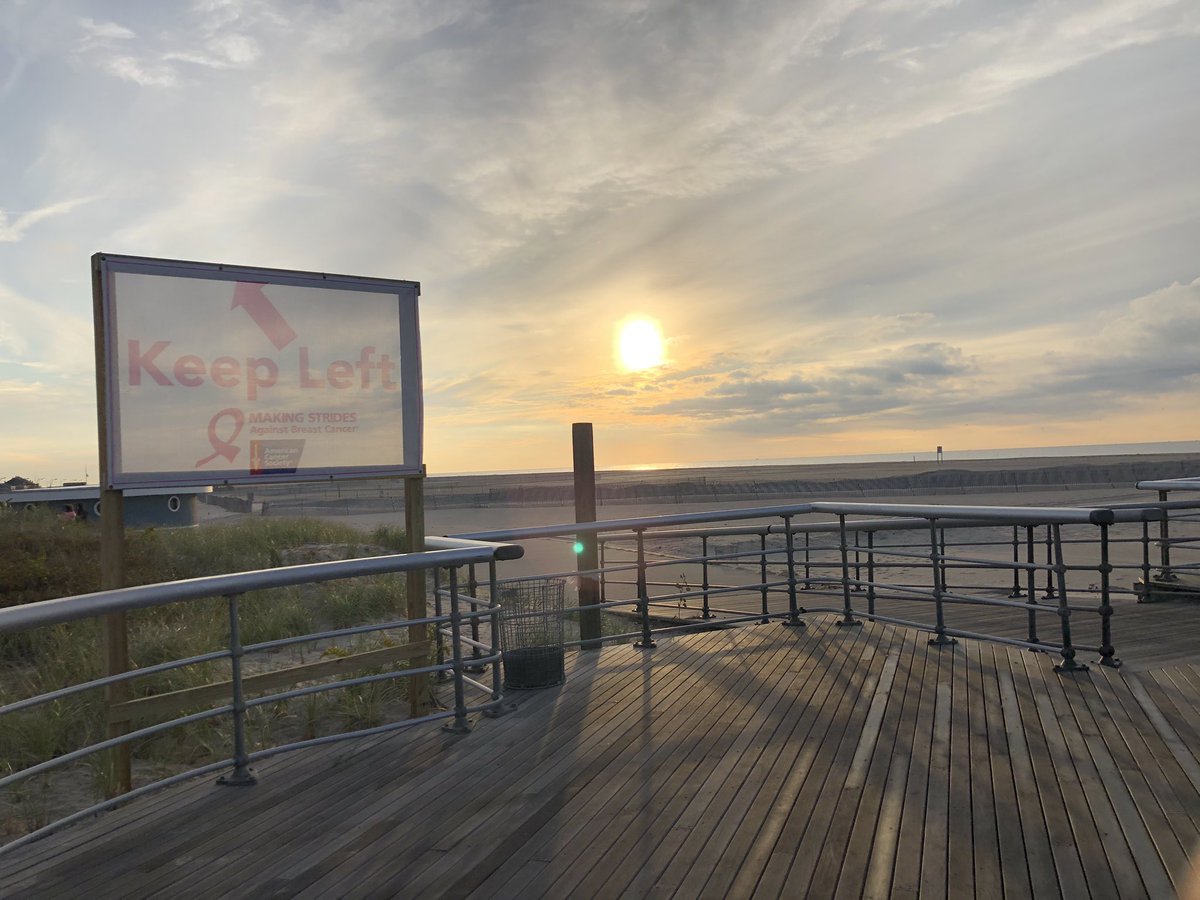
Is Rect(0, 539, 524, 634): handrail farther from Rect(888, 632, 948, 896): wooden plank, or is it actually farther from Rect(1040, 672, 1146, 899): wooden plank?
Rect(1040, 672, 1146, 899): wooden plank

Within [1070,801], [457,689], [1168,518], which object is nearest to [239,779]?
Answer: [457,689]

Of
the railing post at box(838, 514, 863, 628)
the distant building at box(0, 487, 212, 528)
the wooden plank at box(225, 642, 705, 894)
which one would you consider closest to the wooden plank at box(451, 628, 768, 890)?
the wooden plank at box(225, 642, 705, 894)

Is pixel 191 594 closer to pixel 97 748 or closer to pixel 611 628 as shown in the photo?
pixel 97 748

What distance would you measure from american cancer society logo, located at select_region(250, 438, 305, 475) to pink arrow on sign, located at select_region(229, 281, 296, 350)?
0.70m

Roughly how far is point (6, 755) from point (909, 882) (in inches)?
270

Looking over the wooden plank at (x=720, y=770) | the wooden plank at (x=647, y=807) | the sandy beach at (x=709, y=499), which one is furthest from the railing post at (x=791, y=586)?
the sandy beach at (x=709, y=499)

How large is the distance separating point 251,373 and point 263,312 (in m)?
0.45

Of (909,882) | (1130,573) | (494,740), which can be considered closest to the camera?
(909,882)

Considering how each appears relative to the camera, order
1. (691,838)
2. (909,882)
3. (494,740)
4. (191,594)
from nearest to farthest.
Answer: (909,882) < (691,838) < (191,594) < (494,740)

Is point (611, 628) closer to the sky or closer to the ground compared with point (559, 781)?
closer to the ground

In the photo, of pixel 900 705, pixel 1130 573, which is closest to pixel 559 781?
pixel 900 705

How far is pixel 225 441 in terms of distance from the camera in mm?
5648

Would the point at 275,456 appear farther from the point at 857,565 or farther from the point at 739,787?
the point at 857,565

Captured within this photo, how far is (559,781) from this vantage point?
13.9 feet
